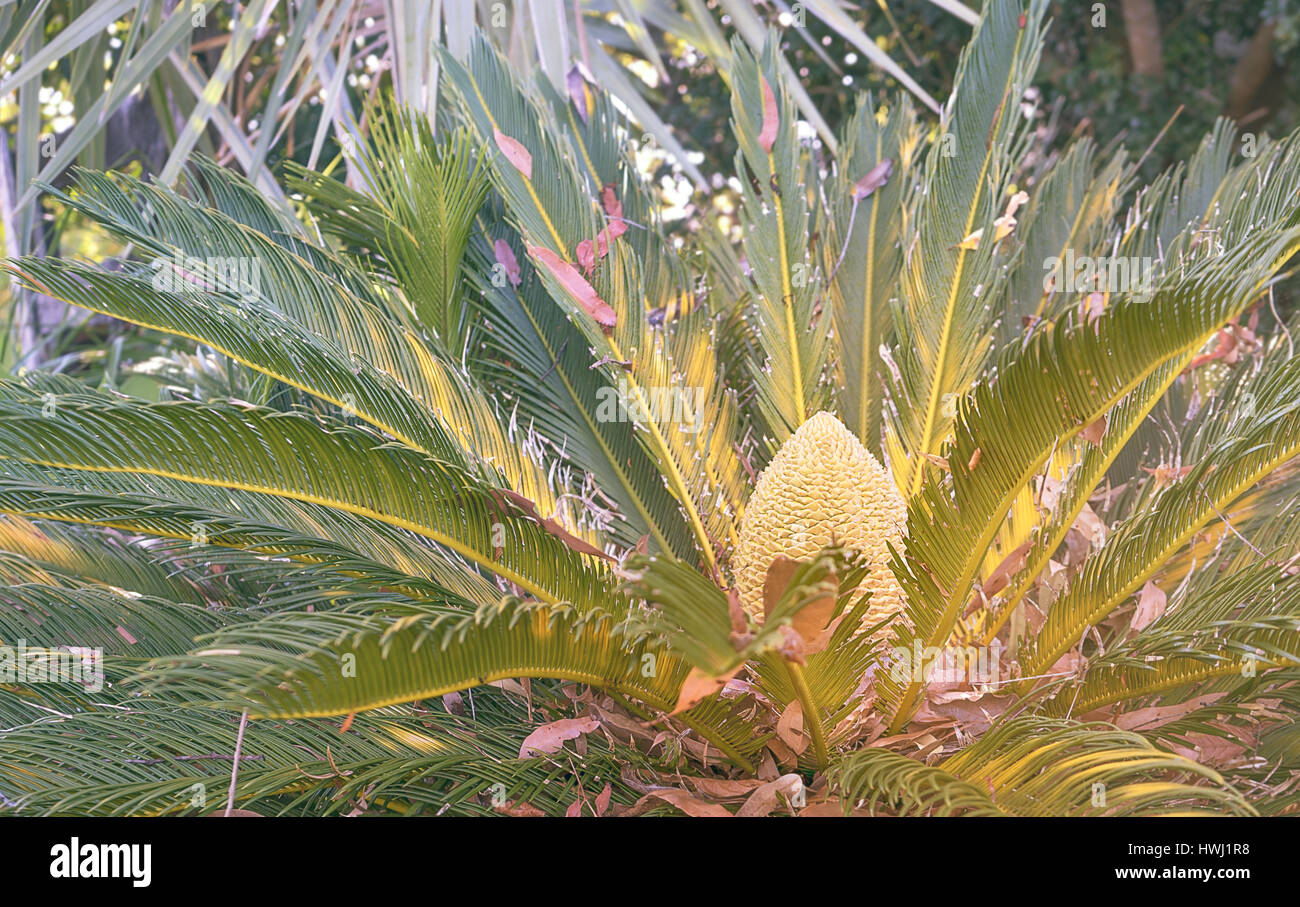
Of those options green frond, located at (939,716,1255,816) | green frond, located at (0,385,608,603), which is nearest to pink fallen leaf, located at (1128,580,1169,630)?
green frond, located at (939,716,1255,816)

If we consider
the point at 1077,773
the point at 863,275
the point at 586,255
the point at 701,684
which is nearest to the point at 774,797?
the point at 1077,773

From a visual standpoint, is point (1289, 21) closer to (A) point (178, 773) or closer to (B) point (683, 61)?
(B) point (683, 61)

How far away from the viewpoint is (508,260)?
81.2 inches

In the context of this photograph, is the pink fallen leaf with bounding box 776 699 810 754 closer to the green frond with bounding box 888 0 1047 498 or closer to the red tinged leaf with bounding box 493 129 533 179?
the green frond with bounding box 888 0 1047 498

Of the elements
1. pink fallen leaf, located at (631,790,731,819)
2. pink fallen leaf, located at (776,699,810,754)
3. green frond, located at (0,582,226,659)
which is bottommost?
pink fallen leaf, located at (631,790,731,819)

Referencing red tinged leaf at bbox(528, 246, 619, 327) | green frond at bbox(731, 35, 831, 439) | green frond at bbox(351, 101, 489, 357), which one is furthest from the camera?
green frond at bbox(731, 35, 831, 439)

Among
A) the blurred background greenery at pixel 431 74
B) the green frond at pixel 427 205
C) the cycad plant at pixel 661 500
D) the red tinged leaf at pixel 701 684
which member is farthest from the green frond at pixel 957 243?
the red tinged leaf at pixel 701 684

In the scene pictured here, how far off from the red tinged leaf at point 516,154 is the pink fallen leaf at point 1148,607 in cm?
126

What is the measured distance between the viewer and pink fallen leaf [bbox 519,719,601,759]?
4.84 feet

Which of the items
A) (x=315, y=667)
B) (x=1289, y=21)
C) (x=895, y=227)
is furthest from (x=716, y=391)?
(x=1289, y=21)

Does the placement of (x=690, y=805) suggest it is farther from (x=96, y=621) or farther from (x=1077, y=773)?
(x=96, y=621)

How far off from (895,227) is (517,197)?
843 millimetres

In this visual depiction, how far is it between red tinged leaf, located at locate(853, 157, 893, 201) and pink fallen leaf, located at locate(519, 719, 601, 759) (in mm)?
1260

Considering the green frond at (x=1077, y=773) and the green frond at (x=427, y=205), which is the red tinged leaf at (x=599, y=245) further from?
the green frond at (x=1077, y=773)
